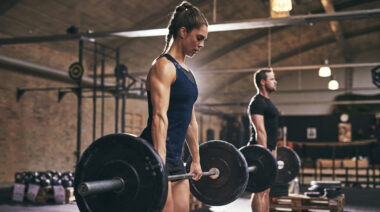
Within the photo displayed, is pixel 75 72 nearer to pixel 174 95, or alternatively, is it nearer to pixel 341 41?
pixel 174 95

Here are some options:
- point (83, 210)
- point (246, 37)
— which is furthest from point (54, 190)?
point (246, 37)

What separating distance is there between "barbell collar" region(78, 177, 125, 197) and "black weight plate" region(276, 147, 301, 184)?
8.10 feet

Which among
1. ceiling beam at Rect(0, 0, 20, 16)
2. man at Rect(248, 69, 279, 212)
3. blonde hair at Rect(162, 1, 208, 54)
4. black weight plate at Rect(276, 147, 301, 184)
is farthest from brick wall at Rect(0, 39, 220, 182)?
Answer: blonde hair at Rect(162, 1, 208, 54)

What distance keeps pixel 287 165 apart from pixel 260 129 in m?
0.91

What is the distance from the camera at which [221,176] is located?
234 centimetres

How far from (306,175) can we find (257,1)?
4.16m

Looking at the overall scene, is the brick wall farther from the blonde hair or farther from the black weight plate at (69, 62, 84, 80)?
the blonde hair

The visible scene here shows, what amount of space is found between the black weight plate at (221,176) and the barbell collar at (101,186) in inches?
33.6

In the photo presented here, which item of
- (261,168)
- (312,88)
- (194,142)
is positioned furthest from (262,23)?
(312,88)

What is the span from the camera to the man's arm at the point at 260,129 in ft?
10.1

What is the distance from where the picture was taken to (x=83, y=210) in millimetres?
1424

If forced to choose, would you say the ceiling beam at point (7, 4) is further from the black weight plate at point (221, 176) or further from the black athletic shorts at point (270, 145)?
the black weight plate at point (221, 176)

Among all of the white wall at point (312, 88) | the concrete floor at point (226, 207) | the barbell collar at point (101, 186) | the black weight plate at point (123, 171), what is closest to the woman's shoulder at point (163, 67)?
the black weight plate at point (123, 171)

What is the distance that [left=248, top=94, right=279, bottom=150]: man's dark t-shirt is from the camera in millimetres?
3117
